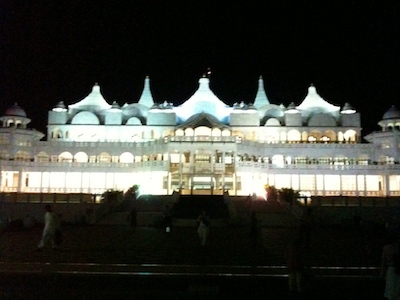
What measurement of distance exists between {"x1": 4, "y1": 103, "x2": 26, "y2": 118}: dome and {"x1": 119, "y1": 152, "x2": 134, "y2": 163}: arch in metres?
16.3

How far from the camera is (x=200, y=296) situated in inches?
516

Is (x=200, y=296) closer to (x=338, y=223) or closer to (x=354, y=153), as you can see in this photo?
(x=338, y=223)

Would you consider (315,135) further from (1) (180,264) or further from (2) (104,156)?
(1) (180,264)

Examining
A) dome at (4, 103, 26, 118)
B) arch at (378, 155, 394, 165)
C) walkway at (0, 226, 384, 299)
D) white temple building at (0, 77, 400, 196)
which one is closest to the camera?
walkway at (0, 226, 384, 299)

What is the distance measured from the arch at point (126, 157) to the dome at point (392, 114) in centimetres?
3609

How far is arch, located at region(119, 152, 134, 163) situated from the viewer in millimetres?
67938

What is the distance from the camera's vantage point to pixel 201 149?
2425 inches

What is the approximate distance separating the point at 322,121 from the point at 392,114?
378 inches

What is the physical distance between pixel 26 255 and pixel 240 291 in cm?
1023

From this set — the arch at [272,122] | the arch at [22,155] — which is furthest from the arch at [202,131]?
the arch at [22,155]

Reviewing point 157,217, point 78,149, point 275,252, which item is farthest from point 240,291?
point 78,149

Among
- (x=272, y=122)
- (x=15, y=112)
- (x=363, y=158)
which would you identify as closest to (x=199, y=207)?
(x=272, y=122)

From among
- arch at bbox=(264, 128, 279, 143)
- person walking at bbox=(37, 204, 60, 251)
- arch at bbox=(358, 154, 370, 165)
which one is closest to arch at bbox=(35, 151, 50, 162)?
arch at bbox=(264, 128, 279, 143)

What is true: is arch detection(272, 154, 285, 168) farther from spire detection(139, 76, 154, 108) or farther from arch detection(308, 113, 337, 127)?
spire detection(139, 76, 154, 108)
